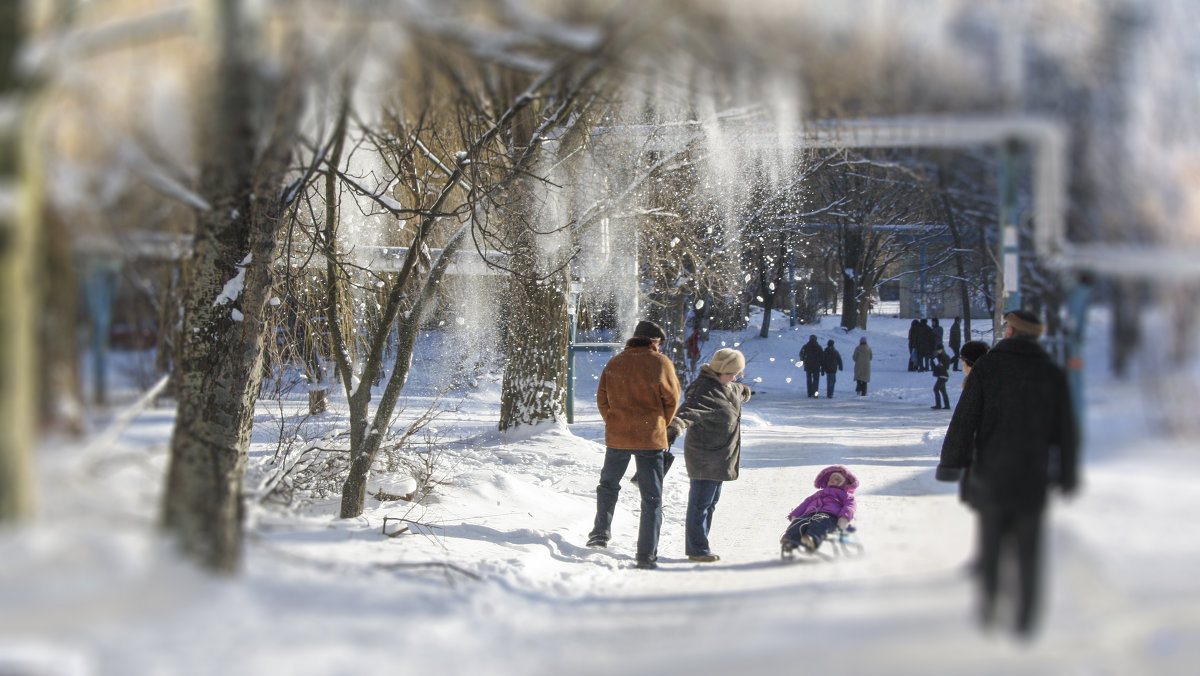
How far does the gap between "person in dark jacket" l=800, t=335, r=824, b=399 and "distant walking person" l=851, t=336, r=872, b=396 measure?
1.14 ft

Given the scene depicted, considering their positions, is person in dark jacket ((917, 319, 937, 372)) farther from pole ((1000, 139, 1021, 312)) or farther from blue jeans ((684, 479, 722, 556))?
pole ((1000, 139, 1021, 312))

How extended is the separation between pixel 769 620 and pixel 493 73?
2.14 m

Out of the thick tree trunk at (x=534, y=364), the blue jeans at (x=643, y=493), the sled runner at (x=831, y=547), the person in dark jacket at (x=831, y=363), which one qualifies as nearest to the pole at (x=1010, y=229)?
the sled runner at (x=831, y=547)

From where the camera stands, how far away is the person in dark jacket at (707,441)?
18.5ft

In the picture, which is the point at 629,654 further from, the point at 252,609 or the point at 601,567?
the point at 601,567

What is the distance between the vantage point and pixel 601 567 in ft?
17.7

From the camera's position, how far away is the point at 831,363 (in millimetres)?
7887

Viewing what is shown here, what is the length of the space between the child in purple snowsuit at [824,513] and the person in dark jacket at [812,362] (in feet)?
7.63

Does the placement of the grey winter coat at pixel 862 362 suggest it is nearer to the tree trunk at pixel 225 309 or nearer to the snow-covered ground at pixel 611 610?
the snow-covered ground at pixel 611 610

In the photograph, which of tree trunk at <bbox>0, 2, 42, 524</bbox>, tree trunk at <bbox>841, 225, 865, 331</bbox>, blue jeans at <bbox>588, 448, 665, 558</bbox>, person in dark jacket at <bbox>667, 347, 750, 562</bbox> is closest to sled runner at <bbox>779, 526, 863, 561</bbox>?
person in dark jacket at <bbox>667, 347, 750, 562</bbox>

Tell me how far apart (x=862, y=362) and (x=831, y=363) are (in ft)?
1.15

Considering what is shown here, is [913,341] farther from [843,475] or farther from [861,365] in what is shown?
[843,475]

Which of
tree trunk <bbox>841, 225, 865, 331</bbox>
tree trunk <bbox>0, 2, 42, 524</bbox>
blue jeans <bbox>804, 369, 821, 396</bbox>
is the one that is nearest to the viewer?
tree trunk <bbox>0, 2, 42, 524</bbox>

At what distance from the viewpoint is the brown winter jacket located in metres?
5.56
